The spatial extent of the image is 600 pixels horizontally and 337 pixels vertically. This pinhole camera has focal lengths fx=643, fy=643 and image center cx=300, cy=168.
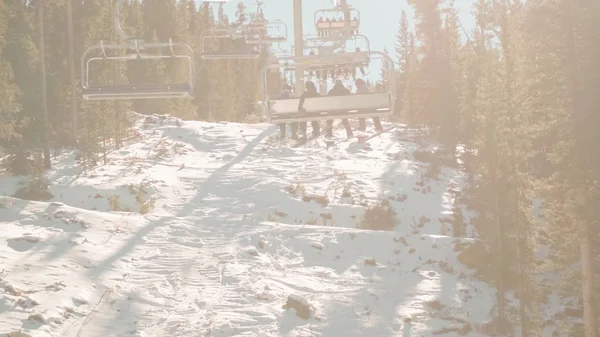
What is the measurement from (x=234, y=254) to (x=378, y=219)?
23.2ft

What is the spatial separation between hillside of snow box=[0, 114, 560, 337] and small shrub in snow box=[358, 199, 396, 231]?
Answer: 0.06m

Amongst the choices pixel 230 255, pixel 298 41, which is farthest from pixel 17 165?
pixel 298 41

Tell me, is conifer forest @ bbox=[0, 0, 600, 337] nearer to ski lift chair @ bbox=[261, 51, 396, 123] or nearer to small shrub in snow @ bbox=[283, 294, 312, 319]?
ski lift chair @ bbox=[261, 51, 396, 123]

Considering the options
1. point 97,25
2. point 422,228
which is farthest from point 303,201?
point 97,25

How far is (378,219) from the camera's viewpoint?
23375 mm

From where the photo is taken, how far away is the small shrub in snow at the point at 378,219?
23.2m

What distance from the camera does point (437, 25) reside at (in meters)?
38.4

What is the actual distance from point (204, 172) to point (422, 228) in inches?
386

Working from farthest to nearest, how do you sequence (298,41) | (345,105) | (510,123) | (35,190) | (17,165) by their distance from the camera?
(17,165), (35,190), (510,123), (298,41), (345,105)

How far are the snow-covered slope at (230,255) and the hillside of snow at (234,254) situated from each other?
5cm

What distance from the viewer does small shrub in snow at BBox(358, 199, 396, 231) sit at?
23.2 m

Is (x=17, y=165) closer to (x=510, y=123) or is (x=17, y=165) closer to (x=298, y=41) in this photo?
(x=298, y=41)

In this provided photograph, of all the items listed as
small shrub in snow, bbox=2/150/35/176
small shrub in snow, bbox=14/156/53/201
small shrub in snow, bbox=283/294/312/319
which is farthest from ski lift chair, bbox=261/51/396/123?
small shrub in snow, bbox=2/150/35/176

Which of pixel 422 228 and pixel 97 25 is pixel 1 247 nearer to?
pixel 422 228
